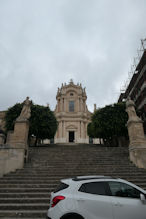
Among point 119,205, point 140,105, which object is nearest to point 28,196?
point 119,205

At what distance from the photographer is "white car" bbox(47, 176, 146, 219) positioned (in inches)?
121

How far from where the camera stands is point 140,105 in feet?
81.6

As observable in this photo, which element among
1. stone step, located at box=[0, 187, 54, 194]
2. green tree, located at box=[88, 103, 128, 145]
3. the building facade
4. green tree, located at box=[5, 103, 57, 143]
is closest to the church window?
green tree, located at box=[5, 103, 57, 143]

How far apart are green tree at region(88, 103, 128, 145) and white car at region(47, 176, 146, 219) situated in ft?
58.0

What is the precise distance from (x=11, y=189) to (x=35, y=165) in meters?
3.61

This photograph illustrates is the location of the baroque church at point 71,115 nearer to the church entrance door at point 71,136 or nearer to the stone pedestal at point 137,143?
the church entrance door at point 71,136

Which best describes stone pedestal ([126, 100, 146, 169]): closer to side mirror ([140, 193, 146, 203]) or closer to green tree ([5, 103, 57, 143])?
side mirror ([140, 193, 146, 203])

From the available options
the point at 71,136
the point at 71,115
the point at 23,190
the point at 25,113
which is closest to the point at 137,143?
the point at 23,190

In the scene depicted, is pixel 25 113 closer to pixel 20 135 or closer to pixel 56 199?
pixel 20 135

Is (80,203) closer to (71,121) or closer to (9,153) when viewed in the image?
(9,153)

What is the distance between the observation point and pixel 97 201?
10.5 feet

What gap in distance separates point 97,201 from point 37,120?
63.3 feet

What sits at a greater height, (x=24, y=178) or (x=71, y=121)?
(x=71, y=121)

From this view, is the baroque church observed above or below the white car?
above
